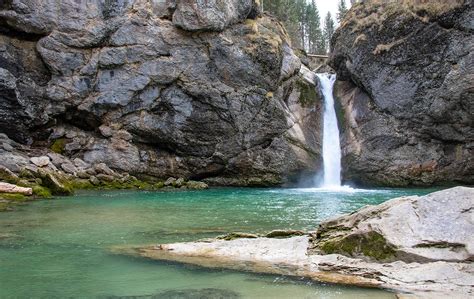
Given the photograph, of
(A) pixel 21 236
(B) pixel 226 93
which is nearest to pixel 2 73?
(B) pixel 226 93

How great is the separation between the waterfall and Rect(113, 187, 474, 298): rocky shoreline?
94.9 feet

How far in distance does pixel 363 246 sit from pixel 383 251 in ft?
A: 1.52

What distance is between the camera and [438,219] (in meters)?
8.81

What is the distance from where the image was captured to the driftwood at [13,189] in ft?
80.4

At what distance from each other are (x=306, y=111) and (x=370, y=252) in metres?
32.3

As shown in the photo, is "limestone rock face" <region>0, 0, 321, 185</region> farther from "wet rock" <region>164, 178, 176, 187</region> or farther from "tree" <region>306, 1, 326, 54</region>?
"tree" <region>306, 1, 326, 54</region>

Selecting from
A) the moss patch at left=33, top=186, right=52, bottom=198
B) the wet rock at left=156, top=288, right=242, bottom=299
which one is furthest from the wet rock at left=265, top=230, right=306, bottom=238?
the moss patch at left=33, top=186, right=52, bottom=198

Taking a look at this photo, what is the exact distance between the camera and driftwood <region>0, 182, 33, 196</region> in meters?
24.5

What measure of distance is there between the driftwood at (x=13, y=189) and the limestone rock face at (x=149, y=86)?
10923 mm

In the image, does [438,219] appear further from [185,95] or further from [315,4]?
[315,4]

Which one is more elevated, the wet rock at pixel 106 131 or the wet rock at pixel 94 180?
the wet rock at pixel 106 131

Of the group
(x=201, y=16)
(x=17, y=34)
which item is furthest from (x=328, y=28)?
(x=17, y=34)

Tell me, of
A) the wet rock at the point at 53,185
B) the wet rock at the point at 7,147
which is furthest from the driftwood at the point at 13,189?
the wet rock at the point at 7,147

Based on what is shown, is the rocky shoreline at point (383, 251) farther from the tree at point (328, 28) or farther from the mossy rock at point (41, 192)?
the tree at point (328, 28)
